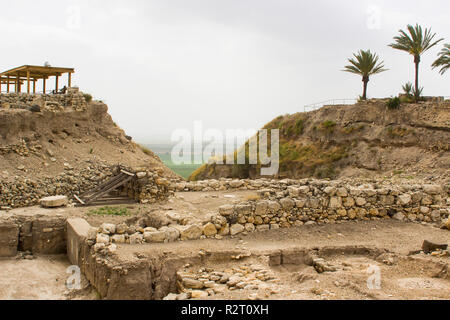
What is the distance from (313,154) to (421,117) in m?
8.47

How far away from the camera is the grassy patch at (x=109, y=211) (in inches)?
478

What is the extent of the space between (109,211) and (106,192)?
5.75 ft

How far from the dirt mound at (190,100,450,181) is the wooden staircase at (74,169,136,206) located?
16219 millimetres

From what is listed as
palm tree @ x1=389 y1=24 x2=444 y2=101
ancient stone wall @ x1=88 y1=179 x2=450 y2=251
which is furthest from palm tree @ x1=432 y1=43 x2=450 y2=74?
ancient stone wall @ x1=88 y1=179 x2=450 y2=251

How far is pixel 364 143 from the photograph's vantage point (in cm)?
2847

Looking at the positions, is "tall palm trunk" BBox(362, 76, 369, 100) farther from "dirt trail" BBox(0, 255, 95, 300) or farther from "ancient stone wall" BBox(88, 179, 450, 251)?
"dirt trail" BBox(0, 255, 95, 300)

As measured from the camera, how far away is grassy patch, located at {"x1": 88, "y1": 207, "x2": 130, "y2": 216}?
1215 cm

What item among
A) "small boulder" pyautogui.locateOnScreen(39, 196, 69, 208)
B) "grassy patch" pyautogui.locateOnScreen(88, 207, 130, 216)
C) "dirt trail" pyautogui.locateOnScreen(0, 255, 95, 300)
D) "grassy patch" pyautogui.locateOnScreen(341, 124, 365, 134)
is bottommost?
"dirt trail" pyautogui.locateOnScreen(0, 255, 95, 300)

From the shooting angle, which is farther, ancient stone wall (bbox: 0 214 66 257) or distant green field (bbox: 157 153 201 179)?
distant green field (bbox: 157 153 201 179)

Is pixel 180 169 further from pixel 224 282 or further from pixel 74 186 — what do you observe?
pixel 224 282

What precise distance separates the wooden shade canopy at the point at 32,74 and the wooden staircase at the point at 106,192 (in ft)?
27.2

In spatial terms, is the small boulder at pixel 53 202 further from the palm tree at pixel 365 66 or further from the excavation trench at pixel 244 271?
the palm tree at pixel 365 66
